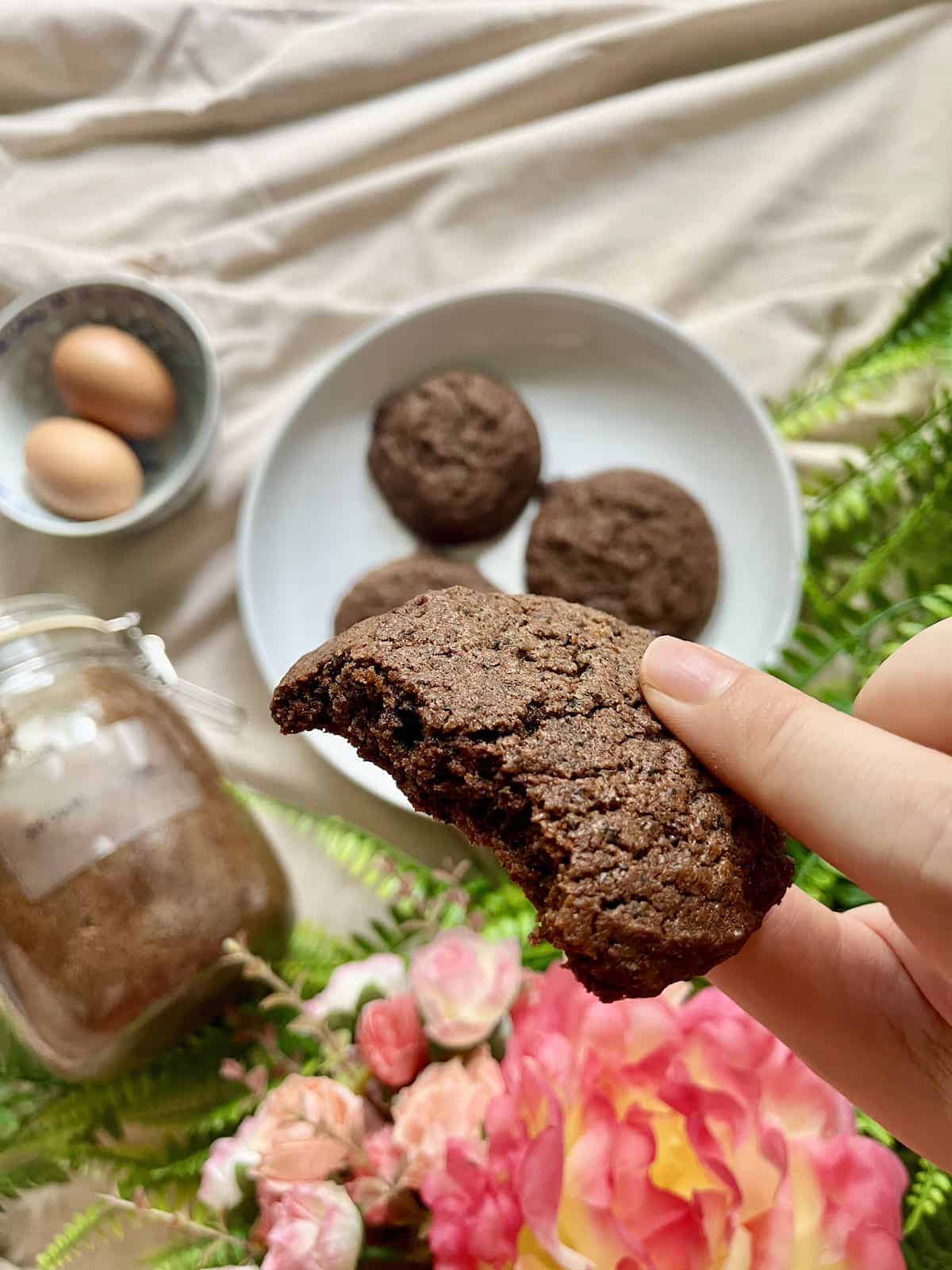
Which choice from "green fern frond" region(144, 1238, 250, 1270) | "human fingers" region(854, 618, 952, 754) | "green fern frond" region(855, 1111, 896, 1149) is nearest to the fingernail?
"human fingers" region(854, 618, 952, 754)

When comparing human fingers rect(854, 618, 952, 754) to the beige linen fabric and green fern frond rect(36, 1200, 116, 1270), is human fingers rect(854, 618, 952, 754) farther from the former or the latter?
green fern frond rect(36, 1200, 116, 1270)

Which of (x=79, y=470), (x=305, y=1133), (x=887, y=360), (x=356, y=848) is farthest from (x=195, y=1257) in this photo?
(x=887, y=360)

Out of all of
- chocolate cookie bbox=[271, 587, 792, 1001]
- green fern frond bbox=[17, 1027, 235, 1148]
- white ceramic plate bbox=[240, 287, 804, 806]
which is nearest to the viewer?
chocolate cookie bbox=[271, 587, 792, 1001]

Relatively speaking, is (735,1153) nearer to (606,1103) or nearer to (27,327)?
(606,1103)

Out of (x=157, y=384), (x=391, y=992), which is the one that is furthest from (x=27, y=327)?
(x=391, y=992)

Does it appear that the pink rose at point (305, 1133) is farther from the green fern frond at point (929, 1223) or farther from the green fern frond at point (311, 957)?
the green fern frond at point (929, 1223)

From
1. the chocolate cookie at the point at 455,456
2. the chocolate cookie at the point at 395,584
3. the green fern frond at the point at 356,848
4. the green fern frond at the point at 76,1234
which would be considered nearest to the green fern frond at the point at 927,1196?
the green fern frond at the point at 356,848
